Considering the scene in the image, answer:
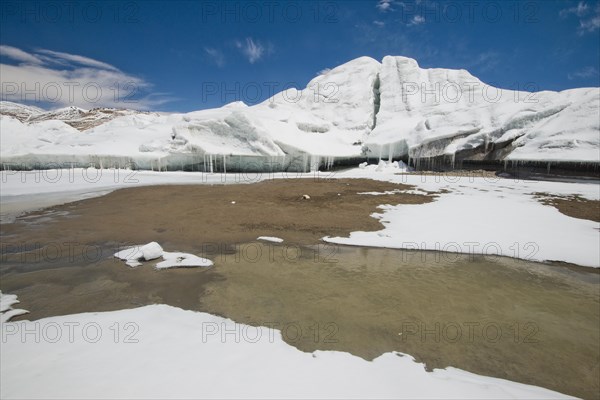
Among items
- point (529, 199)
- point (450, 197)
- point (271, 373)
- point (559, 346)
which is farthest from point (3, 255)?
point (529, 199)

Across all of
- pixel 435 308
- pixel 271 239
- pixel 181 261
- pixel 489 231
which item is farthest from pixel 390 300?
pixel 489 231

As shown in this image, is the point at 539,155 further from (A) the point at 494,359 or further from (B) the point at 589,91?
(A) the point at 494,359

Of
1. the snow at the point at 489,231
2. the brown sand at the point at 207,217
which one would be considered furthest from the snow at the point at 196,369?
the snow at the point at 489,231

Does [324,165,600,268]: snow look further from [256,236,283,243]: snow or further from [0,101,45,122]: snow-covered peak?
[0,101,45,122]: snow-covered peak

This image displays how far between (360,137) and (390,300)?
2654 centimetres

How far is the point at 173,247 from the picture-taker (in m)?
5.94

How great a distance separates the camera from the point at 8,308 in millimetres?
3506

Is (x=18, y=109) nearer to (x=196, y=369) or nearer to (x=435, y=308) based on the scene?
(x=196, y=369)

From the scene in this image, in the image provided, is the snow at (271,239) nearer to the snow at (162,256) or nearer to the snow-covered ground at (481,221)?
the snow-covered ground at (481,221)

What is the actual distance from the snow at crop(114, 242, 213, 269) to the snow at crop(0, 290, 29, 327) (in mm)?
1457

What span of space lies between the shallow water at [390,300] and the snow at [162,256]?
0.21 meters

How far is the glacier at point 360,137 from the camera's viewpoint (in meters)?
17.7

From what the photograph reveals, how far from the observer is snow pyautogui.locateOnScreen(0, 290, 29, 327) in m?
3.32

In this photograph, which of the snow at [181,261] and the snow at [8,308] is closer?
the snow at [8,308]
